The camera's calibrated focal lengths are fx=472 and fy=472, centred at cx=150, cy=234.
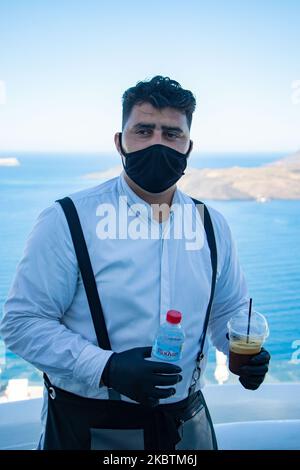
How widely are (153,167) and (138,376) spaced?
0.55m

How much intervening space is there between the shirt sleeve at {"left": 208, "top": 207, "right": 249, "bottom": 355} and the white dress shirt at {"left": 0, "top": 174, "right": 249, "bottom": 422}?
0.08 metres

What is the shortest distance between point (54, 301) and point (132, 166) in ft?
1.42

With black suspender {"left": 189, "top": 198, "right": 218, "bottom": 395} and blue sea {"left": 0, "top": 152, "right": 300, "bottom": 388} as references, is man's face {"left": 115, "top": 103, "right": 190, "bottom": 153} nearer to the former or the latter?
black suspender {"left": 189, "top": 198, "right": 218, "bottom": 395}

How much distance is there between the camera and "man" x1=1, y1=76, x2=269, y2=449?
1103 millimetres

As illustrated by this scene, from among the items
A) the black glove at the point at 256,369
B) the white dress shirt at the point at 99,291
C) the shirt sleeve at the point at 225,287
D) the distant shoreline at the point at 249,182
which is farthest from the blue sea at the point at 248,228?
the white dress shirt at the point at 99,291

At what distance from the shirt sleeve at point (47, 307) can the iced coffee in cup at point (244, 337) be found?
1.28 ft

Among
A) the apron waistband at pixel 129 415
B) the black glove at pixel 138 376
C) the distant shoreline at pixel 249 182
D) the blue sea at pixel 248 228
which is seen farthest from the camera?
the distant shoreline at pixel 249 182

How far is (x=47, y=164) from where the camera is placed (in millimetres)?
5203

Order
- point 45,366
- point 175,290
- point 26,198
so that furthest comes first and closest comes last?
point 26,198
point 175,290
point 45,366

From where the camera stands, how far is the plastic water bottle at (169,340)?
1.07 m

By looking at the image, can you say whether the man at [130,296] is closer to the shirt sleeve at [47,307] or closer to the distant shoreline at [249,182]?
the shirt sleeve at [47,307]

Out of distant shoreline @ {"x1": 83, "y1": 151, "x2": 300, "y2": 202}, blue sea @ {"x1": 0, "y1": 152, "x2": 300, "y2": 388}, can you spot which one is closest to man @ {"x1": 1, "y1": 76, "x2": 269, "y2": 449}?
blue sea @ {"x1": 0, "y1": 152, "x2": 300, "y2": 388}
